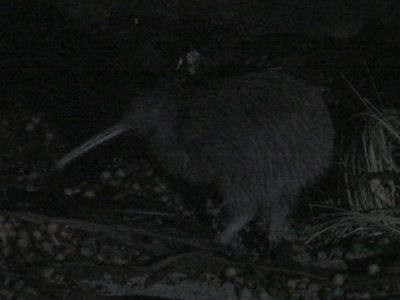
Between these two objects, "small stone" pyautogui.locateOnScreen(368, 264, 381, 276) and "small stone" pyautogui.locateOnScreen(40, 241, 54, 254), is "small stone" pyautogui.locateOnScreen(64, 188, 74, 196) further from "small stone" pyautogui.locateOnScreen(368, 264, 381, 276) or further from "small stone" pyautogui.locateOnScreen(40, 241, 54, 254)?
"small stone" pyautogui.locateOnScreen(368, 264, 381, 276)

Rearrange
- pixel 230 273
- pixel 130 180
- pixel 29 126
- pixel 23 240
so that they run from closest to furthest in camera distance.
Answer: pixel 230 273 → pixel 23 240 → pixel 130 180 → pixel 29 126

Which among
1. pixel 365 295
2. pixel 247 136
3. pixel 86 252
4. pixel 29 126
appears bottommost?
pixel 365 295

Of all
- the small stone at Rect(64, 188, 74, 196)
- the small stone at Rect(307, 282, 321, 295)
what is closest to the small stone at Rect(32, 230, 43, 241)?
the small stone at Rect(64, 188, 74, 196)

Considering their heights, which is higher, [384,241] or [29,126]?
[29,126]

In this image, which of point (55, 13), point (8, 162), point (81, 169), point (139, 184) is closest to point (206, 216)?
point (139, 184)

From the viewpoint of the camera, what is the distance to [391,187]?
531cm

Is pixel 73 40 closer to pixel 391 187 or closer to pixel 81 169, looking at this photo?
pixel 81 169

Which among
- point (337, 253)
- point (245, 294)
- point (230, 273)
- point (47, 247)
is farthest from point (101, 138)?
point (337, 253)

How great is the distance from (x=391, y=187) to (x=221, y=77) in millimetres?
1095

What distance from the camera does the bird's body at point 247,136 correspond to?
196 inches

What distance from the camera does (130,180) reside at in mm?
5609

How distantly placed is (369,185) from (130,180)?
1.35m

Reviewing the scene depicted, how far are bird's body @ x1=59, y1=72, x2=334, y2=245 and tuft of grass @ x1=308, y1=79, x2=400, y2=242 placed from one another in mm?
245

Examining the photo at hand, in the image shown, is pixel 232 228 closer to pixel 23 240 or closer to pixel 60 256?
pixel 60 256
